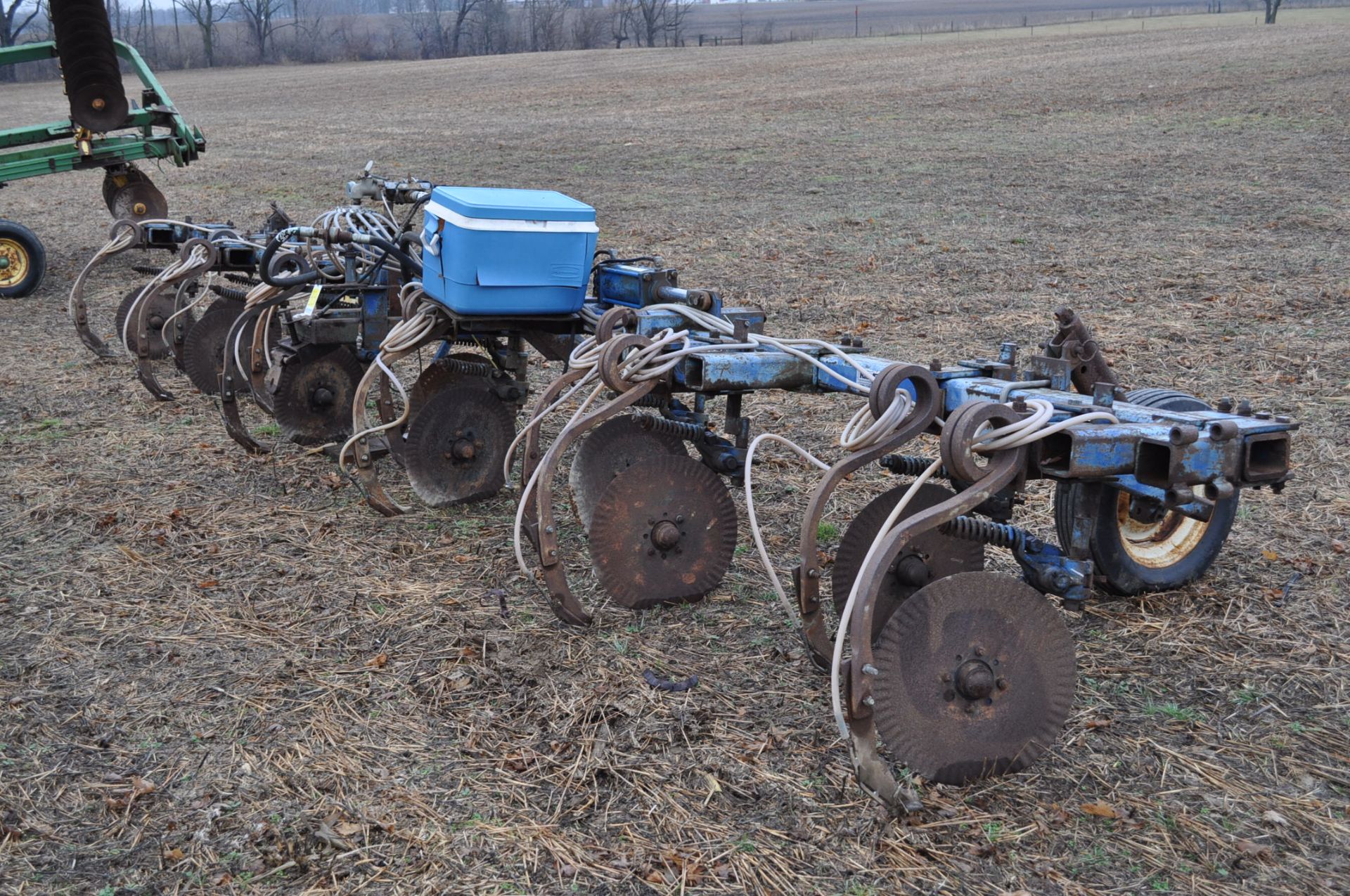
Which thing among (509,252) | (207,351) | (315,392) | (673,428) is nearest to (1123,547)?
(673,428)

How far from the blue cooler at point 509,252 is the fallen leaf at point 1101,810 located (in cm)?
307

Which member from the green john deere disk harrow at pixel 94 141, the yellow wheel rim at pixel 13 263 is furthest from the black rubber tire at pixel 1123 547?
the yellow wheel rim at pixel 13 263

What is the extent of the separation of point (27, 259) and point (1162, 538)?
35.6ft

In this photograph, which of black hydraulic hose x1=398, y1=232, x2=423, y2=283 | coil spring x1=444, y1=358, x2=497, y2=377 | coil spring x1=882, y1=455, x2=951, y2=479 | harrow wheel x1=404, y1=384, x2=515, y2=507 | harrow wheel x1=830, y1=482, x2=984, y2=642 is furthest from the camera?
black hydraulic hose x1=398, y1=232, x2=423, y2=283

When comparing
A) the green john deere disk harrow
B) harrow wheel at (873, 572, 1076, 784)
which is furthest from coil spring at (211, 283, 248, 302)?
harrow wheel at (873, 572, 1076, 784)

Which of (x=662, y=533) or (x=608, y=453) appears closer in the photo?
(x=662, y=533)

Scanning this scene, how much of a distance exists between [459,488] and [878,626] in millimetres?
2633

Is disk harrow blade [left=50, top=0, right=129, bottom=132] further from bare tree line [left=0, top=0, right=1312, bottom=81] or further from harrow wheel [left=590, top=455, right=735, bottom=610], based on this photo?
bare tree line [left=0, top=0, right=1312, bottom=81]

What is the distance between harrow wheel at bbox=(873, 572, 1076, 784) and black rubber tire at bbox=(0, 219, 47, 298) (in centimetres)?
1082

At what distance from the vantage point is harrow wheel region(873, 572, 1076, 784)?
3.08 meters

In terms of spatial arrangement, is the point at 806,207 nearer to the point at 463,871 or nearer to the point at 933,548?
the point at 933,548

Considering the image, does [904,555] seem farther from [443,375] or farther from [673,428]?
[443,375]

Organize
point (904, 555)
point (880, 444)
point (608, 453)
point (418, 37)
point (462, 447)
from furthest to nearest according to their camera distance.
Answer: point (418, 37) < point (462, 447) < point (608, 453) < point (904, 555) < point (880, 444)

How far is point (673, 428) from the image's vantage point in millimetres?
4941
